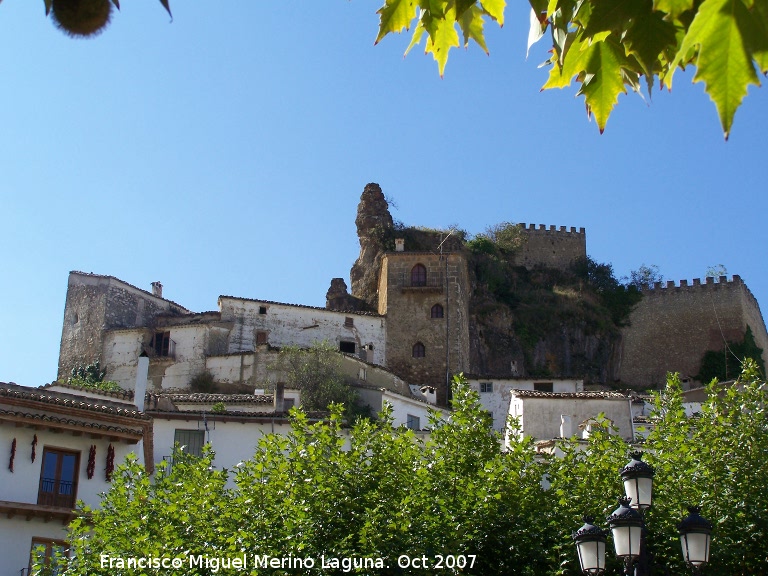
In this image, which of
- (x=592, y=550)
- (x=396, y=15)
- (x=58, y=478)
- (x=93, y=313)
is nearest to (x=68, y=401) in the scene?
(x=58, y=478)

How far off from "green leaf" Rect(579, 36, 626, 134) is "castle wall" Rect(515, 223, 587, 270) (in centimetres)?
5908

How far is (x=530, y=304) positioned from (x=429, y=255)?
9411 millimetres

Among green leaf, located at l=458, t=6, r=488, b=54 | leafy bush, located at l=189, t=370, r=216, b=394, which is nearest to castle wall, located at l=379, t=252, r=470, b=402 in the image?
leafy bush, located at l=189, t=370, r=216, b=394

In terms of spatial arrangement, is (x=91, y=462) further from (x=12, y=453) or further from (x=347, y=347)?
(x=347, y=347)

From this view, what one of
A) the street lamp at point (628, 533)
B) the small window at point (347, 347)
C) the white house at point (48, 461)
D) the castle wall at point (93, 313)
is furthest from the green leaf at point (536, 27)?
the castle wall at point (93, 313)

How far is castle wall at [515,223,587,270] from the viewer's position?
6217 cm

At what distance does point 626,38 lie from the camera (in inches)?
100

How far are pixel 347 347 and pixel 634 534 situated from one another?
37.5m

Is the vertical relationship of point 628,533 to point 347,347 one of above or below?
below

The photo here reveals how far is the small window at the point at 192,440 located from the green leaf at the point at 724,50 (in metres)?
26.6

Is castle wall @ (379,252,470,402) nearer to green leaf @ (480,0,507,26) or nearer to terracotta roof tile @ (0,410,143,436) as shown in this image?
terracotta roof tile @ (0,410,143,436)

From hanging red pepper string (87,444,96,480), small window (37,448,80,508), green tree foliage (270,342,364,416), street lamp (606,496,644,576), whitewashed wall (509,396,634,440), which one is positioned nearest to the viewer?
street lamp (606,496,644,576)

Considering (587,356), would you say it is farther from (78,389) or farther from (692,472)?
(692,472)

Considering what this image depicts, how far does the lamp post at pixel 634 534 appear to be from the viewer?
9016 millimetres
